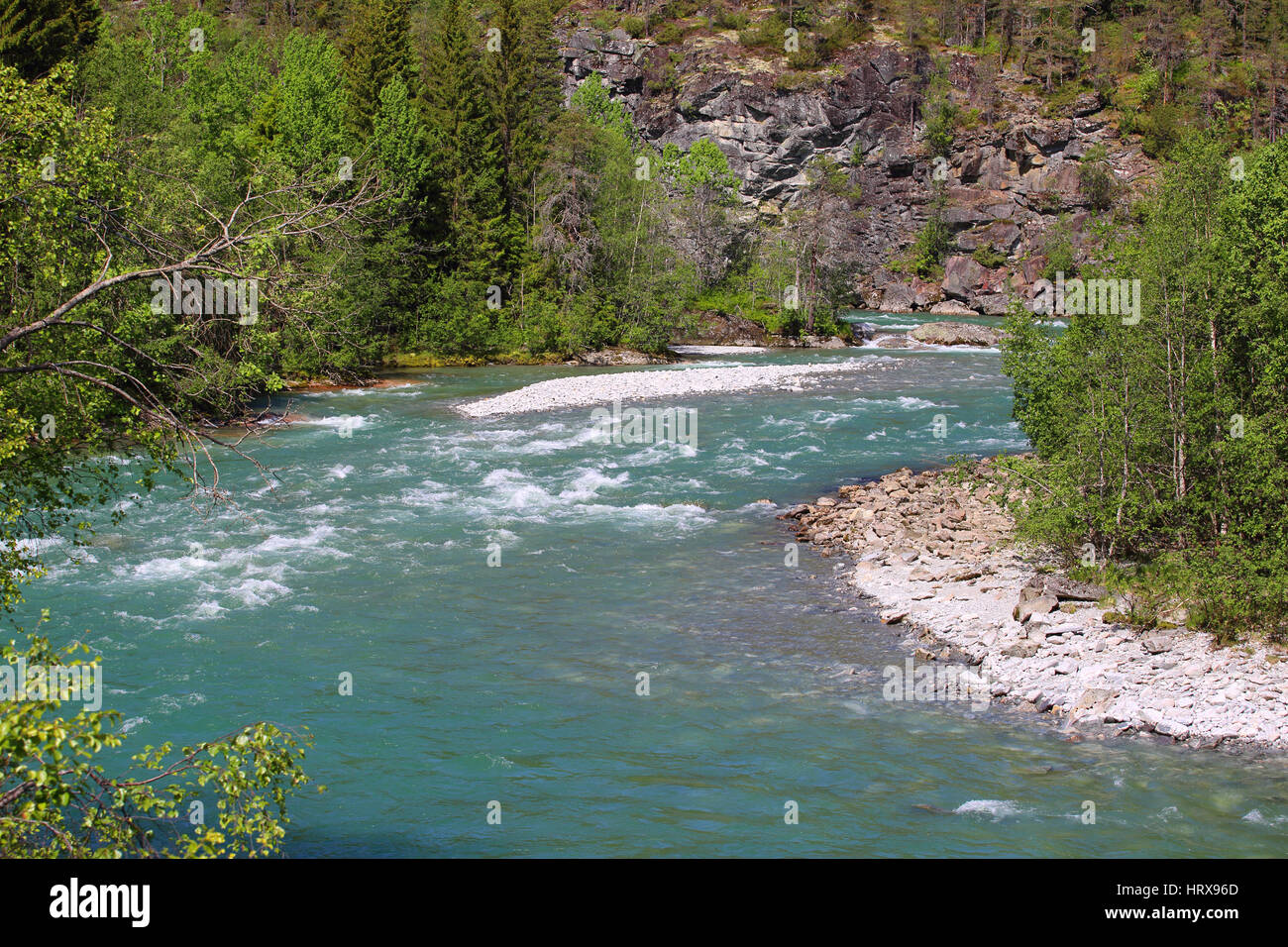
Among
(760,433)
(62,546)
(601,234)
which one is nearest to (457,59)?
(601,234)

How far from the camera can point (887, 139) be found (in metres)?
105

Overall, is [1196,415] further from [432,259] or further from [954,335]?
[954,335]

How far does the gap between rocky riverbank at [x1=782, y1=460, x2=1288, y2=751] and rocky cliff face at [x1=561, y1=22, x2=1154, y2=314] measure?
6818 cm

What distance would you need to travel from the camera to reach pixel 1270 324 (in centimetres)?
1459

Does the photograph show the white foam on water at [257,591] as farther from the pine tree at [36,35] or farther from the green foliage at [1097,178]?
the green foliage at [1097,178]

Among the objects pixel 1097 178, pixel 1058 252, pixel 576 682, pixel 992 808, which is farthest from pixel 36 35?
pixel 1097 178

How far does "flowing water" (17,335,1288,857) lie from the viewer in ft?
34.8

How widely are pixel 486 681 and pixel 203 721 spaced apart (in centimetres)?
367

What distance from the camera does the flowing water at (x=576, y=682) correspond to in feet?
34.8

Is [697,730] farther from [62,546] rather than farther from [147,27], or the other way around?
[147,27]

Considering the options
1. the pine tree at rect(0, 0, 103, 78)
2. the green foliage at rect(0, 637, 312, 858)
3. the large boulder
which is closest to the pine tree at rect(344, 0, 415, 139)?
the pine tree at rect(0, 0, 103, 78)

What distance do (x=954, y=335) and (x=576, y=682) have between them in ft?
170

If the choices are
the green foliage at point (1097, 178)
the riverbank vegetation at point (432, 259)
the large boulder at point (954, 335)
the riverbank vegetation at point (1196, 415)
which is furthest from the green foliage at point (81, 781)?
the green foliage at point (1097, 178)

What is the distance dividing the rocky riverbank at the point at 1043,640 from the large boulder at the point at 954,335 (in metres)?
40.7
